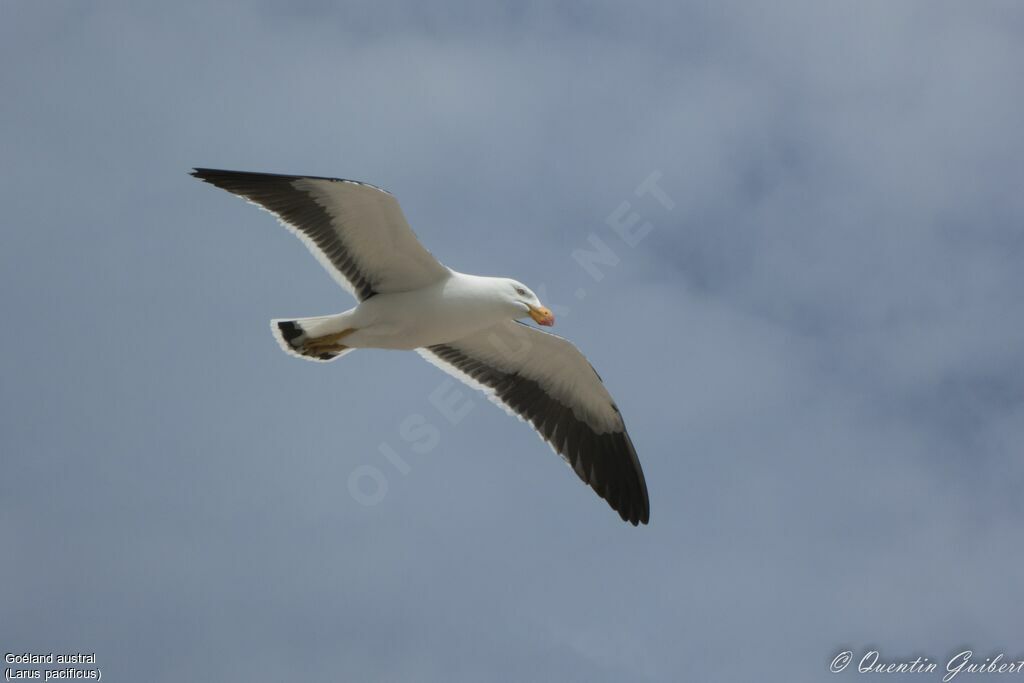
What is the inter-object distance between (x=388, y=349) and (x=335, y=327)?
1.71 ft

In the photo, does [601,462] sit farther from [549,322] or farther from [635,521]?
[549,322]

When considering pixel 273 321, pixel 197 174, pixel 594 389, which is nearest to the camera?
pixel 197 174

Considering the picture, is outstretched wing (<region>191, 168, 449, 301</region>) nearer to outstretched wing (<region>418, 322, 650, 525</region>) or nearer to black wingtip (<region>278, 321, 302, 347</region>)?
black wingtip (<region>278, 321, 302, 347</region>)

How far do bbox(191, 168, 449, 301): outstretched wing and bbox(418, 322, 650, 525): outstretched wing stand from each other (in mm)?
1480

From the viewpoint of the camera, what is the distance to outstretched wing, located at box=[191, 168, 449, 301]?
38.2ft

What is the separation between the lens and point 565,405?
547 inches

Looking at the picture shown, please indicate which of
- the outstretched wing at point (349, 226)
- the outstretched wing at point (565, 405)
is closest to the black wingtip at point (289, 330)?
the outstretched wing at point (349, 226)

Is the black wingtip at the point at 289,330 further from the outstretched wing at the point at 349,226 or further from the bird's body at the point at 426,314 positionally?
the outstretched wing at the point at 349,226

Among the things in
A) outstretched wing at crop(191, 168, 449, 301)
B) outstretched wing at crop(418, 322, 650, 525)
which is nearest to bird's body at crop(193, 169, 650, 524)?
outstretched wing at crop(191, 168, 449, 301)

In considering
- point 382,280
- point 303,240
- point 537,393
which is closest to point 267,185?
point 303,240

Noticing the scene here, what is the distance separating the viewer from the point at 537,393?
1383cm

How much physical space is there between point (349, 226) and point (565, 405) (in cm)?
318

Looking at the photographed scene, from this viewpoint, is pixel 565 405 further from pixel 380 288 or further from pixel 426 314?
pixel 380 288

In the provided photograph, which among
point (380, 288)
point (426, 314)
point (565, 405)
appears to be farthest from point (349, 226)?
point (565, 405)
